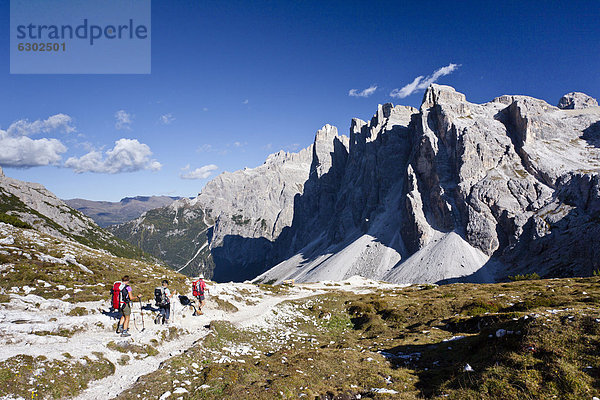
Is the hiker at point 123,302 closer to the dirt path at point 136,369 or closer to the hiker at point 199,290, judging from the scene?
the dirt path at point 136,369

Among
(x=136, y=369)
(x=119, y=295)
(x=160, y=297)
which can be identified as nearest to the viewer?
(x=136, y=369)

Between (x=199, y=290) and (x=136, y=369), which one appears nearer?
(x=136, y=369)

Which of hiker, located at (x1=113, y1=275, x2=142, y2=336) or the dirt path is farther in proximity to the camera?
hiker, located at (x1=113, y1=275, x2=142, y2=336)

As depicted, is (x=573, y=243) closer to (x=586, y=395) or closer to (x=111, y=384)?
(x=586, y=395)

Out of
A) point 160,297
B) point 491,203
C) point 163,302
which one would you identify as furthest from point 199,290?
point 491,203

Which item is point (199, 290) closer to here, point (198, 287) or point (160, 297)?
point (198, 287)

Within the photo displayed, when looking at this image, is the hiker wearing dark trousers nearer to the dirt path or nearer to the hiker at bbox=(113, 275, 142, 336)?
the hiker at bbox=(113, 275, 142, 336)

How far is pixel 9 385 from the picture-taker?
405 inches

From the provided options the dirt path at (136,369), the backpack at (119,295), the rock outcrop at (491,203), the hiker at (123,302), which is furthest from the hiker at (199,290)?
the rock outcrop at (491,203)

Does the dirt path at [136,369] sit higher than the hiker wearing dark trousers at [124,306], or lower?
lower

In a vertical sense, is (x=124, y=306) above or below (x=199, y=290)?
above

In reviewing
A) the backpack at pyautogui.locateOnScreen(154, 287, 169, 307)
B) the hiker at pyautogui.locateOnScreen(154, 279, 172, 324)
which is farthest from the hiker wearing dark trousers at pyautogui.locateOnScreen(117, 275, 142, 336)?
the backpack at pyautogui.locateOnScreen(154, 287, 169, 307)

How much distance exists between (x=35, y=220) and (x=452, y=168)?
225 m

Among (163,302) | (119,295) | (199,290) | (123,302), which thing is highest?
(119,295)
